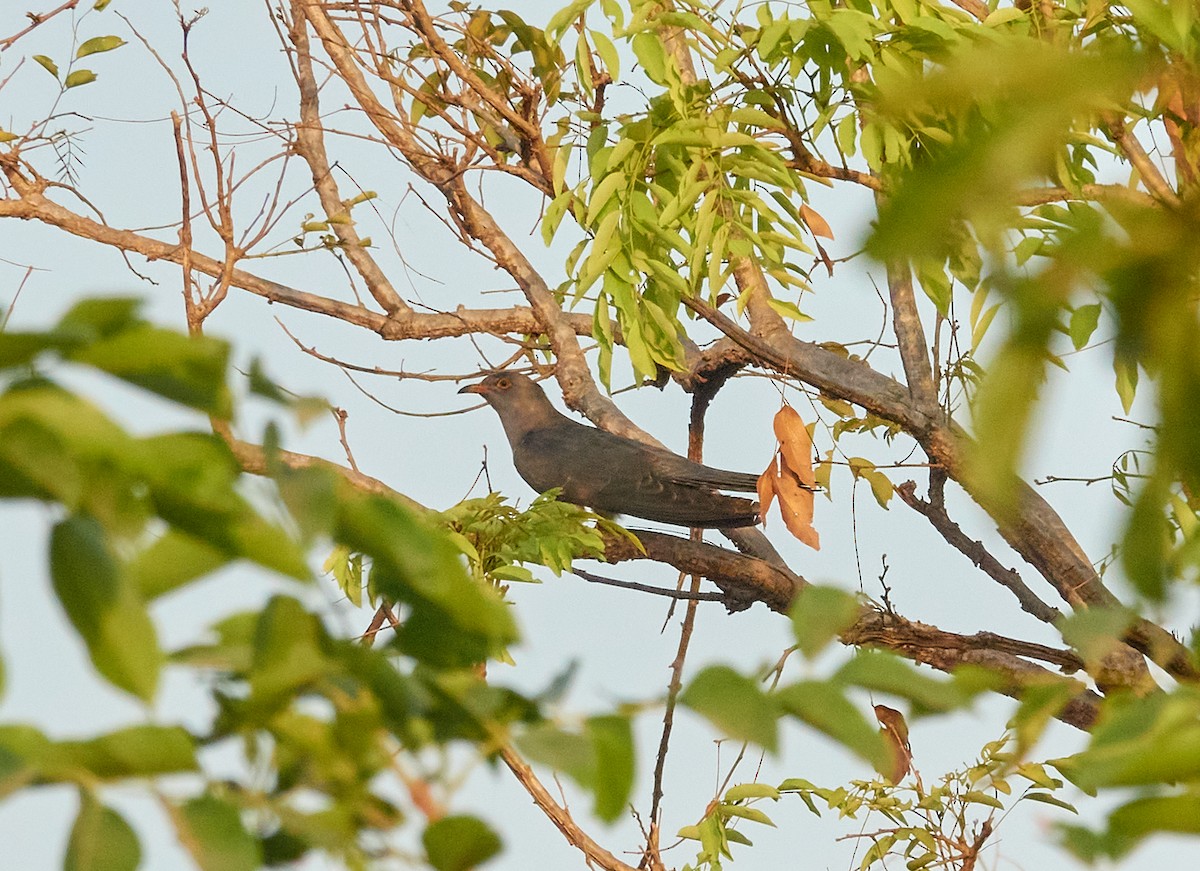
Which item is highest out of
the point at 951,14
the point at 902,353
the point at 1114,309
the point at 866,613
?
the point at 951,14

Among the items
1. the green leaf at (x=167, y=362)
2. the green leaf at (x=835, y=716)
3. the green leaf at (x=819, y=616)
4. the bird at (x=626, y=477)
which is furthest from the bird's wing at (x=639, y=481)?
the green leaf at (x=167, y=362)

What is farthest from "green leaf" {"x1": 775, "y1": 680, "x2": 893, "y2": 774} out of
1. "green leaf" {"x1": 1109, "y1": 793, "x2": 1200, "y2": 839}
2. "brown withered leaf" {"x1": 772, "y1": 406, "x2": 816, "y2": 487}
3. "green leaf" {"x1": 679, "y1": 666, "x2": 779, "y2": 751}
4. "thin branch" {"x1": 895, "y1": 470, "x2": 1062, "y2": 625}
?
"thin branch" {"x1": 895, "y1": 470, "x2": 1062, "y2": 625}

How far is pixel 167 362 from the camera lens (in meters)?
0.67

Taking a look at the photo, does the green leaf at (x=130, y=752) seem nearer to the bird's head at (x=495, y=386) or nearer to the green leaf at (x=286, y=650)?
the green leaf at (x=286, y=650)

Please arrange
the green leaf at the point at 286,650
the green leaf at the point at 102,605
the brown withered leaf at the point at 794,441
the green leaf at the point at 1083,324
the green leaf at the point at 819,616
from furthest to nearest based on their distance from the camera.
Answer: the brown withered leaf at the point at 794,441 < the green leaf at the point at 1083,324 < the green leaf at the point at 819,616 < the green leaf at the point at 286,650 < the green leaf at the point at 102,605

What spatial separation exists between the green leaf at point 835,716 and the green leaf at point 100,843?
39cm

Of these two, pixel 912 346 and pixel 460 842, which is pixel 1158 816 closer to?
pixel 460 842

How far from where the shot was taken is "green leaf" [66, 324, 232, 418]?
660 millimetres

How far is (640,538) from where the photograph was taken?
19.5ft

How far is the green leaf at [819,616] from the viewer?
2.99ft

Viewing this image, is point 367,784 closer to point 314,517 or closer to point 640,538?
point 314,517

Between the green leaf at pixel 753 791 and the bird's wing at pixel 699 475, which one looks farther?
the bird's wing at pixel 699 475

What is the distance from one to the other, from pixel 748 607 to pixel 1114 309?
530cm

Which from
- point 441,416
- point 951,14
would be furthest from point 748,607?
point 951,14
